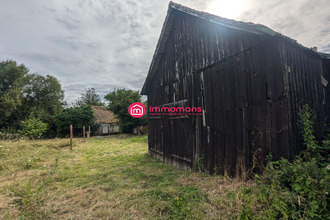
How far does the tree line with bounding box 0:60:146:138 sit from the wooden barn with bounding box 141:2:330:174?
15.1 meters

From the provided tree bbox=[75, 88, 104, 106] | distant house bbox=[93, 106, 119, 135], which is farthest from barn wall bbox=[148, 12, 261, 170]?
tree bbox=[75, 88, 104, 106]

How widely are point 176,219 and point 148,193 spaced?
1.26m

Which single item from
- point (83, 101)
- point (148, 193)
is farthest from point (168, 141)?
point (83, 101)

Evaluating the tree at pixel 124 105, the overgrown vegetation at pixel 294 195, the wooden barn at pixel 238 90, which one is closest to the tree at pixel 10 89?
the tree at pixel 124 105

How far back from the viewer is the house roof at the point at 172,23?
10.4 ft

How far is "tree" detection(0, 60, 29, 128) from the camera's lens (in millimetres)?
16984

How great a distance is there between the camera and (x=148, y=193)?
12.4ft

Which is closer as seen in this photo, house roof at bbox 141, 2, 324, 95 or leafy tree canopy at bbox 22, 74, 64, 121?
house roof at bbox 141, 2, 324, 95

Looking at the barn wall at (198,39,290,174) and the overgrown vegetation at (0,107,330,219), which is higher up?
the barn wall at (198,39,290,174)

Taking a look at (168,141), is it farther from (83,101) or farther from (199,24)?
(83,101)

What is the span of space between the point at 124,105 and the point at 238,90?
17342mm

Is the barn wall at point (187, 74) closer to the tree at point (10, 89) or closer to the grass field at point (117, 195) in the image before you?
the grass field at point (117, 195)

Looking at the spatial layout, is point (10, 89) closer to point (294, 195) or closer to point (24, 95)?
point (24, 95)

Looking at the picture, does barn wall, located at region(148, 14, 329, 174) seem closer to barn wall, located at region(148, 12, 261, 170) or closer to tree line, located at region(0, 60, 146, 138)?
barn wall, located at region(148, 12, 261, 170)
